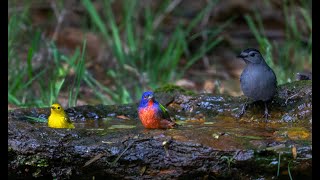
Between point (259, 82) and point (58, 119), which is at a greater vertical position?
point (259, 82)

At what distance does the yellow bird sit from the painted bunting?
1.88 feet

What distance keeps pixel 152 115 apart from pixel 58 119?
74 centimetres

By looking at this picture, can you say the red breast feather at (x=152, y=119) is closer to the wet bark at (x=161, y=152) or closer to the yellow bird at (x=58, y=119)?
the wet bark at (x=161, y=152)

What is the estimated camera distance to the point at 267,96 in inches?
192

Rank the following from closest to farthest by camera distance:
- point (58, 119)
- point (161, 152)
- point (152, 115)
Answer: point (161, 152) → point (152, 115) → point (58, 119)

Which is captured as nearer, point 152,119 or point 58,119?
point 152,119

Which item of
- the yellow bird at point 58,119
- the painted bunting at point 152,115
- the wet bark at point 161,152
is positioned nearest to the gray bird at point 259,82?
the wet bark at point 161,152

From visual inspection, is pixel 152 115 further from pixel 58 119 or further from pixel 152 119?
pixel 58 119

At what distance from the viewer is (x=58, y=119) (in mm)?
4766

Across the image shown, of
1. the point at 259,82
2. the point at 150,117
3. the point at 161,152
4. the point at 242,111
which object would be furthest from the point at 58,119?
the point at 259,82

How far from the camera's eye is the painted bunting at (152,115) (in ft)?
14.9

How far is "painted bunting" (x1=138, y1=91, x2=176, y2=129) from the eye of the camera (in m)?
4.55

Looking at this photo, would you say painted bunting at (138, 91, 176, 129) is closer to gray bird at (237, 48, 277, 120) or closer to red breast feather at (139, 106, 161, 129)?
red breast feather at (139, 106, 161, 129)

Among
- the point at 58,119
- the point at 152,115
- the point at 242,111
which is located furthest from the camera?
the point at 242,111
